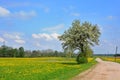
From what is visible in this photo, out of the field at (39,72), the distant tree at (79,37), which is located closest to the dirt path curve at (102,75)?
the field at (39,72)

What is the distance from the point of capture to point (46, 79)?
23.5 metres

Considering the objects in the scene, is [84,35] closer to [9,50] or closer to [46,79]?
[46,79]

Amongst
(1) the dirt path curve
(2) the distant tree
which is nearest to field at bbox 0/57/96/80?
(1) the dirt path curve

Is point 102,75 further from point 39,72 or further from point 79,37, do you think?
point 79,37

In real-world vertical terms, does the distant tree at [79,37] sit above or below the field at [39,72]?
above

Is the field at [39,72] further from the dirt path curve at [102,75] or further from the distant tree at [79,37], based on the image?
the distant tree at [79,37]

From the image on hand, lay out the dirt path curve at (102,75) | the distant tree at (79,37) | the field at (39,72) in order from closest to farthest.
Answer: the field at (39,72) < the dirt path curve at (102,75) < the distant tree at (79,37)

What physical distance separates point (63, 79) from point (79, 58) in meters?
47.9

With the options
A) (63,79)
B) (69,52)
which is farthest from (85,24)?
(63,79)

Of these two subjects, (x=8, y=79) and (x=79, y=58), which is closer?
(x=8, y=79)

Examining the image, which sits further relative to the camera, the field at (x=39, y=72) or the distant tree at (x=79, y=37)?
the distant tree at (x=79, y=37)

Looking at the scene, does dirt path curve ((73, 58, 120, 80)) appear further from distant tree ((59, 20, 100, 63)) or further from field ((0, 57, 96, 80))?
distant tree ((59, 20, 100, 63))

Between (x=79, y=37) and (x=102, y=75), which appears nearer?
(x=102, y=75)

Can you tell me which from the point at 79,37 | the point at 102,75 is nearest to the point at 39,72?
the point at 102,75
